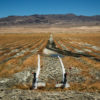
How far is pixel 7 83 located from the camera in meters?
11.1

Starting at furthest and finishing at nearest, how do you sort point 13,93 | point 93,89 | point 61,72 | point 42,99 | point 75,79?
point 61,72 < point 75,79 < point 93,89 < point 13,93 < point 42,99

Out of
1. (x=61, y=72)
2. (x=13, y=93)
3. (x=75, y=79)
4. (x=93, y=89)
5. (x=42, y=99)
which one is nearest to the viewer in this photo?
(x=42, y=99)

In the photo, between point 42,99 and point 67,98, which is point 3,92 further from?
point 67,98

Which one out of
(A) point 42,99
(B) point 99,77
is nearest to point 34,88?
(A) point 42,99

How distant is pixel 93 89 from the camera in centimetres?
998

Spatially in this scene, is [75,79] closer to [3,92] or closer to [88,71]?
[88,71]

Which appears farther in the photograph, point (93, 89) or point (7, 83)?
point (7, 83)

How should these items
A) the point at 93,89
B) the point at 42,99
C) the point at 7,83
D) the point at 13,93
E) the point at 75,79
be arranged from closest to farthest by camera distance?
the point at 42,99 → the point at 13,93 → the point at 93,89 → the point at 7,83 → the point at 75,79

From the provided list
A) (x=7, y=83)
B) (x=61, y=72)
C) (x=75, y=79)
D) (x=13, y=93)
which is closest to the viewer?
(x=13, y=93)

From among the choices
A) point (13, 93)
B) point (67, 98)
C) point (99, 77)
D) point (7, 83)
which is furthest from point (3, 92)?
point (99, 77)

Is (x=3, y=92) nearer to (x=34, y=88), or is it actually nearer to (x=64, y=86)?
(x=34, y=88)

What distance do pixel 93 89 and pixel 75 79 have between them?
87.0 inches

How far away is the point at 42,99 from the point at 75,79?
14.9 ft

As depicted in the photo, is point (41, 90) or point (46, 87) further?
point (46, 87)
